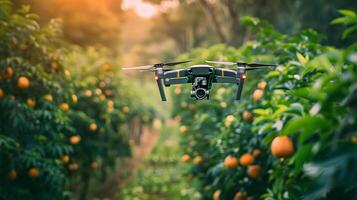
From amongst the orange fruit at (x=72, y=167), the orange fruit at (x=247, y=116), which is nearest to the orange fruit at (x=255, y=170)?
the orange fruit at (x=247, y=116)

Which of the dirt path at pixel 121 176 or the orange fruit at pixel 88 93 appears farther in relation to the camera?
the dirt path at pixel 121 176

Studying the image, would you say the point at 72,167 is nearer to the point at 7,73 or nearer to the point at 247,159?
the point at 7,73

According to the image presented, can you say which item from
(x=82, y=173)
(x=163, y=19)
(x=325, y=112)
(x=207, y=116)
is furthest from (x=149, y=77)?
(x=325, y=112)

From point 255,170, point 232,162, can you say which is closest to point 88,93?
point 232,162

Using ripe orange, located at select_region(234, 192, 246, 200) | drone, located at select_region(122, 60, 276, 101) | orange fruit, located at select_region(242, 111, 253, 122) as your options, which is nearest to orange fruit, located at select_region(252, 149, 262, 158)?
orange fruit, located at select_region(242, 111, 253, 122)

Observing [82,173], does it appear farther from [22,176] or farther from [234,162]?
[234,162]

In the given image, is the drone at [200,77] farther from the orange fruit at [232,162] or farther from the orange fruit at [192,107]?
the orange fruit at [192,107]

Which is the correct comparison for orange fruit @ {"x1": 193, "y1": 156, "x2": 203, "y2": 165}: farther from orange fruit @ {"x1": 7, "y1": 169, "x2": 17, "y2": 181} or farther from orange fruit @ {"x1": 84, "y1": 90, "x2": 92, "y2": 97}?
orange fruit @ {"x1": 7, "y1": 169, "x2": 17, "y2": 181}
